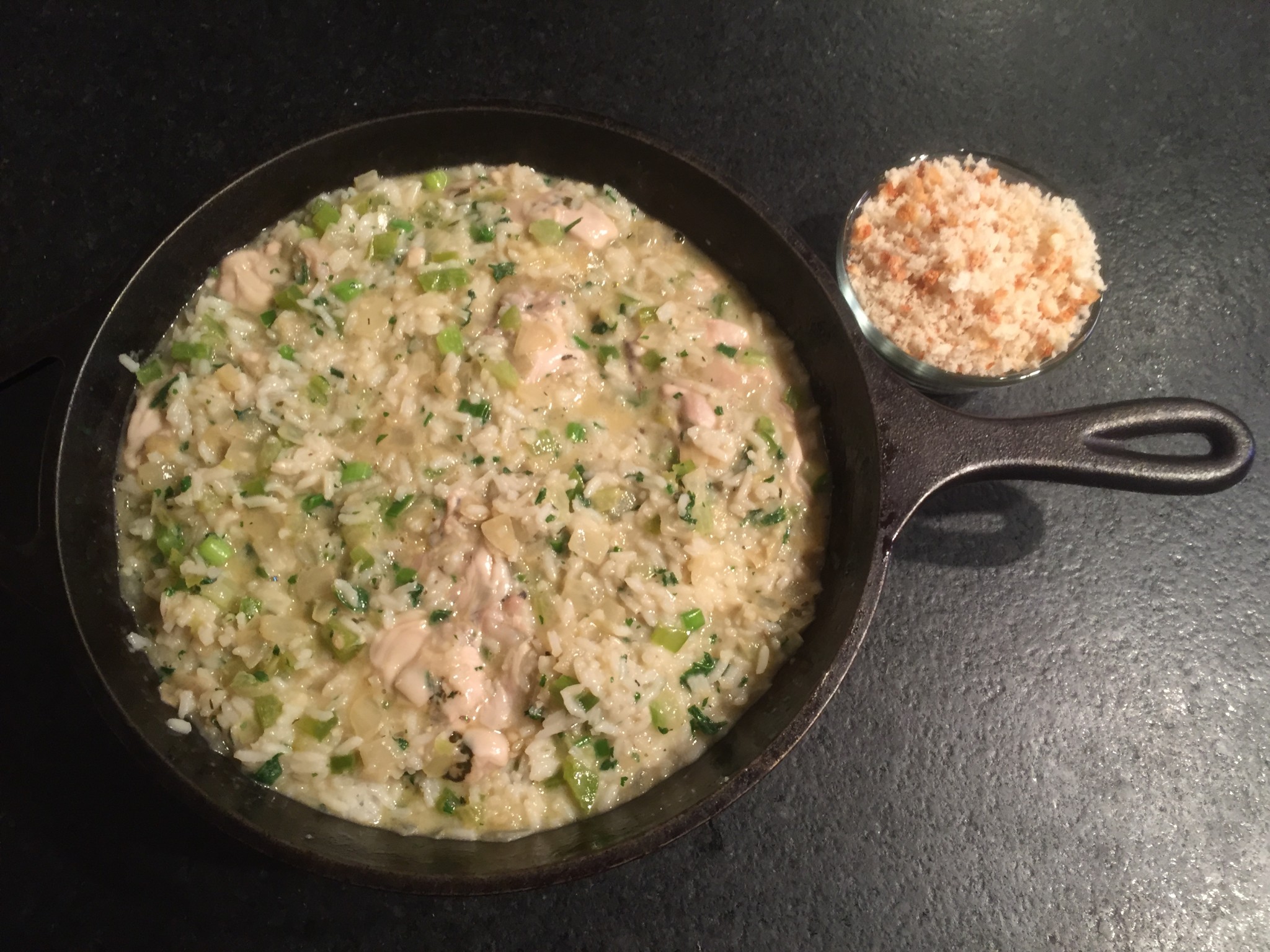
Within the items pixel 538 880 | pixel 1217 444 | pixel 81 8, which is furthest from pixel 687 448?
pixel 81 8

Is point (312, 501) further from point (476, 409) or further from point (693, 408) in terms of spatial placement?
point (693, 408)

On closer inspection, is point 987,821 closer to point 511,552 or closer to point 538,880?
point 538,880

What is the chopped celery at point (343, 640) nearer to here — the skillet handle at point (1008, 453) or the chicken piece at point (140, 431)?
the chicken piece at point (140, 431)

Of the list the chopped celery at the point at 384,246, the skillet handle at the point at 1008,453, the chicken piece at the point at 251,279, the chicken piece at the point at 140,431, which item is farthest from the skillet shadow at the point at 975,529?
the chicken piece at the point at 140,431

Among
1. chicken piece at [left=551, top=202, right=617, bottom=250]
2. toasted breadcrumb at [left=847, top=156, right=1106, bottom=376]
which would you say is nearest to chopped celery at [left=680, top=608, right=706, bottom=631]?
toasted breadcrumb at [left=847, top=156, right=1106, bottom=376]

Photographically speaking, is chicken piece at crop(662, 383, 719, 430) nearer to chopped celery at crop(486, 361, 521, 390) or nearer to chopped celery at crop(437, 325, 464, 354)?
chopped celery at crop(486, 361, 521, 390)

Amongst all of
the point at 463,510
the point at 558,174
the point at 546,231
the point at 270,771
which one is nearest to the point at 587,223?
the point at 546,231
